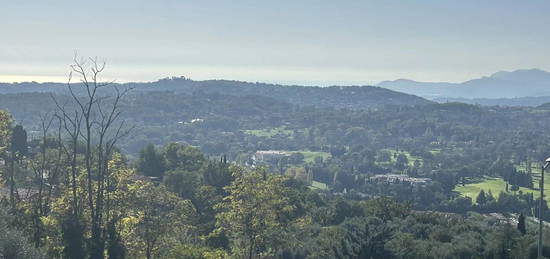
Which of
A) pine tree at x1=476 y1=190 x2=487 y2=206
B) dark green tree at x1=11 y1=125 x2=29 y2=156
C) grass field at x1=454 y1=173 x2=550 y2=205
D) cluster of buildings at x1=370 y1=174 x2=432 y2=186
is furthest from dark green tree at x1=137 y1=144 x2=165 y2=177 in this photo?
cluster of buildings at x1=370 y1=174 x2=432 y2=186

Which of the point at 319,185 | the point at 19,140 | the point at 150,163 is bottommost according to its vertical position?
the point at 319,185

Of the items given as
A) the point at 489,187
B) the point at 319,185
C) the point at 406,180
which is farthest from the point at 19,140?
the point at 489,187

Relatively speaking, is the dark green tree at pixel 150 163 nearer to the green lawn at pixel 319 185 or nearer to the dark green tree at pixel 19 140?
the dark green tree at pixel 19 140

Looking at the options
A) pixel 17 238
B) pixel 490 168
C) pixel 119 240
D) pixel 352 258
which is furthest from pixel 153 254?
pixel 490 168

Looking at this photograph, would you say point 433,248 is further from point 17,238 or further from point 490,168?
point 490,168

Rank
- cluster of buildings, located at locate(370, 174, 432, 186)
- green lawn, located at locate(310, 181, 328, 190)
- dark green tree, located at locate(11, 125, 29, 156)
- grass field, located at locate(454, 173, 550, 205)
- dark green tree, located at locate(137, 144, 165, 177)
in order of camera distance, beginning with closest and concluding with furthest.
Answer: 1. dark green tree, located at locate(11, 125, 29, 156)
2. dark green tree, located at locate(137, 144, 165, 177)
3. grass field, located at locate(454, 173, 550, 205)
4. green lawn, located at locate(310, 181, 328, 190)
5. cluster of buildings, located at locate(370, 174, 432, 186)

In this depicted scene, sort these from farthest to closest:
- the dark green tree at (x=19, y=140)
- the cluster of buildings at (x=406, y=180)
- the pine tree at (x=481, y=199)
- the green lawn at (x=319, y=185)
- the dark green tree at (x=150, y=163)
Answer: the cluster of buildings at (x=406, y=180) → the green lawn at (x=319, y=185) → the pine tree at (x=481, y=199) → the dark green tree at (x=150, y=163) → the dark green tree at (x=19, y=140)

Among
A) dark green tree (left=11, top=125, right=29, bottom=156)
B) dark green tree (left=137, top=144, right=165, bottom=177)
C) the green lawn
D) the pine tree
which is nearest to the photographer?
dark green tree (left=11, top=125, right=29, bottom=156)

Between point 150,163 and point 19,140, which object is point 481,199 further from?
point 19,140

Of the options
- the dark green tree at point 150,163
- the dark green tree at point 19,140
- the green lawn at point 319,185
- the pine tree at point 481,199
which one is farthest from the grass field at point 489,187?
the dark green tree at point 19,140

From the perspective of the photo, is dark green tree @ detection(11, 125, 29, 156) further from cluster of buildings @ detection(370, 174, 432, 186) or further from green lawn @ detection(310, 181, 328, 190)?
cluster of buildings @ detection(370, 174, 432, 186)

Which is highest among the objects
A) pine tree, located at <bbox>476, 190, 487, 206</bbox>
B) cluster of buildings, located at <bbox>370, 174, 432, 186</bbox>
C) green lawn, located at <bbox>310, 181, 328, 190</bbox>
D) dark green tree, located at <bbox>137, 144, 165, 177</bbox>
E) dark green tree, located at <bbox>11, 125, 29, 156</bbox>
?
dark green tree, located at <bbox>11, 125, 29, 156</bbox>
